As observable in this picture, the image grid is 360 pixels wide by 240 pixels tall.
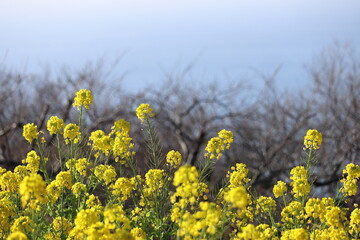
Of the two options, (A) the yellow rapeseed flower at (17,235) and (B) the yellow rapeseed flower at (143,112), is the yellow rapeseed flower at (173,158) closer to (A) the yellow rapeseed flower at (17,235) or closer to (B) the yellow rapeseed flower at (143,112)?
(B) the yellow rapeseed flower at (143,112)

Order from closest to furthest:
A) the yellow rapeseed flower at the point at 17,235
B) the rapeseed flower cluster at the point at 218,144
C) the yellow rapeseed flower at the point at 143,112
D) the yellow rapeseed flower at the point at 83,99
Result: the yellow rapeseed flower at the point at 17,235
the rapeseed flower cluster at the point at 218,144
the yellow rapeseed flower at the point at 143,112
the yellow rapeseed flower at the point at 83,99

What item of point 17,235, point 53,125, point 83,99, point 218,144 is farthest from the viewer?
point 83,99

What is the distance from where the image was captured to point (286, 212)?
5.09 metres

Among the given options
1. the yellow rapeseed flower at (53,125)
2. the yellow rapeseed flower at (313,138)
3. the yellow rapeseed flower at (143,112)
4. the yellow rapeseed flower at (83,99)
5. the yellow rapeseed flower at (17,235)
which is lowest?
the yellow rapeseed flower at (17,235)

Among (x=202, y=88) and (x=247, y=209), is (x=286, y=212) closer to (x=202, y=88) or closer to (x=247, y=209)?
(x=247, y=209)

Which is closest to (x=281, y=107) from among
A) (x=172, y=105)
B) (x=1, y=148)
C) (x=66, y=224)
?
(x=172, y=105)

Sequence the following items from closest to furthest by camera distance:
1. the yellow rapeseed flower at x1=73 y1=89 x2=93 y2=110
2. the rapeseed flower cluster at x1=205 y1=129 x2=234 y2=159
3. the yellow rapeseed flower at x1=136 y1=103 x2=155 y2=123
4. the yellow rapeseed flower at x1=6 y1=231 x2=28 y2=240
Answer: the yellow rapeseed flower at x1=6 y1=231 x2=28 y2=240, the rapeseed flower cluster at x1=205 y1=129 x2=234 y2=159, the yellow rapeseed flower at x1=136 y1=103 x2=155 y2=123, the yellow rapeseed flower at x1=73 y1=89 x2=93 y2=110

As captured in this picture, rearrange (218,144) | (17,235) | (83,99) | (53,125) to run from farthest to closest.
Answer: (83,99) < (53,125) < (218,144) < (17,235)

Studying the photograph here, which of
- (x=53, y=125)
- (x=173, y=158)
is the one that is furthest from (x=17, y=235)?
(x=173, y=158)

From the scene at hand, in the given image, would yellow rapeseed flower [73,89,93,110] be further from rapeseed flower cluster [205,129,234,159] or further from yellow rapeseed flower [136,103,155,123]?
rapeseed flower cluster [205,129,234,159]

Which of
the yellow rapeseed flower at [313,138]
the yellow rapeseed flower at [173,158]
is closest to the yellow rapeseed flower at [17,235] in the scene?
the yellow rapeseed flower at [173,158]

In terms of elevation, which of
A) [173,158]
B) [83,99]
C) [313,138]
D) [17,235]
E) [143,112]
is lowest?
[17,235]

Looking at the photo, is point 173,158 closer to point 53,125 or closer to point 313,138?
point 53,125

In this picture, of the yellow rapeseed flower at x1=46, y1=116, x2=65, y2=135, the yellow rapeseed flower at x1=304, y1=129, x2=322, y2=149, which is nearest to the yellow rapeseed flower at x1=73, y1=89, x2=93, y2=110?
the yellow rapeseed flower at x1=46, y1=116, x2=65, y2=135
